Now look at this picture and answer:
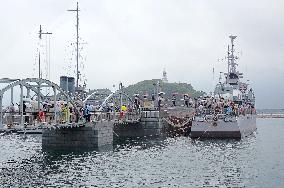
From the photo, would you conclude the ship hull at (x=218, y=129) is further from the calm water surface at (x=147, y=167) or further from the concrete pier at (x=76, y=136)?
the concrete pier at (x=76, y=136)

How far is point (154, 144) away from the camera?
60.6 meters

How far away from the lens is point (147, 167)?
40156 mm

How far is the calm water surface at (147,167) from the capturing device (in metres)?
33.5

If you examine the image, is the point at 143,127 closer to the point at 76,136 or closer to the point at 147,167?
the point at 76,136

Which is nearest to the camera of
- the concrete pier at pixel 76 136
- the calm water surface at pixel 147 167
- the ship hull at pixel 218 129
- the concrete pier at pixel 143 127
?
the calm water surface at pixel 147 167

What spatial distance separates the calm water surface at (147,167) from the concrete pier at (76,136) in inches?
80.8

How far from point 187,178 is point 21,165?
16.0m

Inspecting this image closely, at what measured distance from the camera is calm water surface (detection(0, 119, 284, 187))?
33.5 metres

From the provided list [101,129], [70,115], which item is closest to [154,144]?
[101,129]

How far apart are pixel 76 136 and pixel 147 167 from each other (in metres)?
15.5

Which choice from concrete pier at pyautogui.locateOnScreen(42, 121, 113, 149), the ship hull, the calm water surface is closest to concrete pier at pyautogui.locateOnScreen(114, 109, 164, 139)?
the ship hull

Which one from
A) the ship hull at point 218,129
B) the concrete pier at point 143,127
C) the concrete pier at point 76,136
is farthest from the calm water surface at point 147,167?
the concrete pier at point 143,127

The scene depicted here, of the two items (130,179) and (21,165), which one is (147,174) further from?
(21,165)

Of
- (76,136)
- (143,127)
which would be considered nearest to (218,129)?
(143,127)
